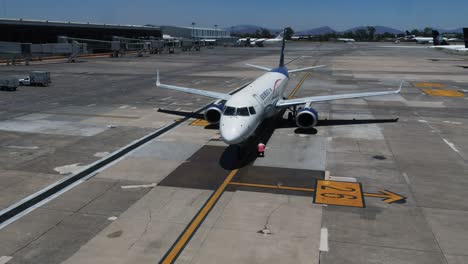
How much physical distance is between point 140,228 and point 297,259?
650 centimetres

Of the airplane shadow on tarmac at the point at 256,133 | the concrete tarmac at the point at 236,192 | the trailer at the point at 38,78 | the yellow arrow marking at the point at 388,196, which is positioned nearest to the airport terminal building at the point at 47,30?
the trailer at the point at 38,78

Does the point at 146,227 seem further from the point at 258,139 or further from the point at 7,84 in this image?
the point at 7,84

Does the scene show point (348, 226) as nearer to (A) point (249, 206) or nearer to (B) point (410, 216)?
(B) point (410, 216)

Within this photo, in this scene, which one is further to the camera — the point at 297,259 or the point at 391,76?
the point at 391,76

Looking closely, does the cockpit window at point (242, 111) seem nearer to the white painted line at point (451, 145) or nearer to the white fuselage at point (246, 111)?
the white fuselage at point (246, 111)

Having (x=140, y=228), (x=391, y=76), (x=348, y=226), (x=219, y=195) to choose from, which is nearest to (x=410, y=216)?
(x=348, y=226)

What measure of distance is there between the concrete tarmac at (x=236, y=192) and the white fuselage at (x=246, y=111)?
79.6 inches

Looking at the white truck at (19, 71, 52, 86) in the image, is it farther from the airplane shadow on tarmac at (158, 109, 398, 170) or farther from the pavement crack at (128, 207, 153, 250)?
the pavement crack at (128, 207, 153, 250)

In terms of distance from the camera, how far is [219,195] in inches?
786

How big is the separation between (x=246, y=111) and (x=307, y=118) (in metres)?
8.17

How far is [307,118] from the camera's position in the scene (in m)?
31.8

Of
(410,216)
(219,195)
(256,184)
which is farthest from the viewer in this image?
(256,184)

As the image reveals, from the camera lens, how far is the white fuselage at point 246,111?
23719 millimetres

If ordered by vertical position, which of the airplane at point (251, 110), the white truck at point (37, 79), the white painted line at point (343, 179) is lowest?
the white painted line at point (343, 179)
